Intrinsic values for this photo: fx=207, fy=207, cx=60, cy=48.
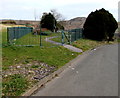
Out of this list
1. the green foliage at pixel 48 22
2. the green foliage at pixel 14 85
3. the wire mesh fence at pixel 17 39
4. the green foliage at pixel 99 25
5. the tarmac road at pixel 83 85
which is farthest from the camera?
the green foliage at pixel 48 22

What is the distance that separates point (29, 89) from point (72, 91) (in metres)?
1.28

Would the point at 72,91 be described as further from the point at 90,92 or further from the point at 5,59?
the point at 5,59

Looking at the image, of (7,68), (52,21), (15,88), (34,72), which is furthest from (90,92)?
(52,21)

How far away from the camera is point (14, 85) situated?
20.4 ft

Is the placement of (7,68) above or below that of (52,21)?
below

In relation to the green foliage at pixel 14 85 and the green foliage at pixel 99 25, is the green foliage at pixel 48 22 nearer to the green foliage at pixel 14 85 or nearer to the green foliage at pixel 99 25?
the green foliage at pixel 99 25

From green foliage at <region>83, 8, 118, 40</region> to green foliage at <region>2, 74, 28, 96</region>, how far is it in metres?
25.0

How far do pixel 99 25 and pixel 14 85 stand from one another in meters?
26.0

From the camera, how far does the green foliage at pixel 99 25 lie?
30875mm

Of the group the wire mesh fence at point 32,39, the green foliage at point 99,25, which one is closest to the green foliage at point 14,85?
the wire mesh fence at point 32,39

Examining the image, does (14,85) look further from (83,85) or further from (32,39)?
(32,39)

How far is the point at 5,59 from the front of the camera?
33.6ft

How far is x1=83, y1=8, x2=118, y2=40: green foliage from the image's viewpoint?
30.9m

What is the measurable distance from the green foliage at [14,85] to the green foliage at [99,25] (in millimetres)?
25031
